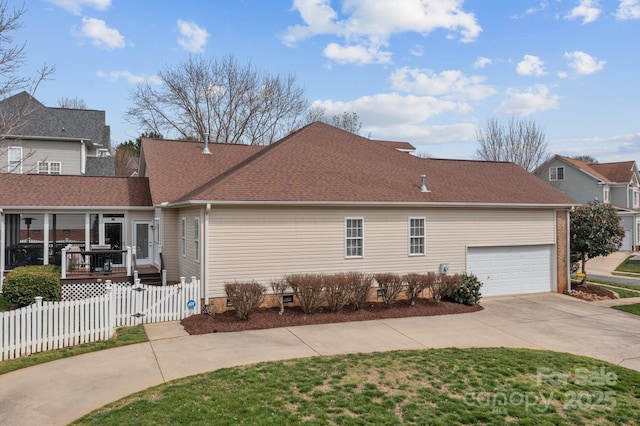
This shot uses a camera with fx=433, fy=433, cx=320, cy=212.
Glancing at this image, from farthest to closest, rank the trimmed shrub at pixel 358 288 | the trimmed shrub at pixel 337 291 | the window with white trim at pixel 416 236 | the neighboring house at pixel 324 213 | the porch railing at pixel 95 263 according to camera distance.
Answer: the window with white trim at pixel 416 236 → the porch railing at pixel 95 263 → the neighboring house at pixel 324 213 → the trimmed shrub at pixel 358 288 → the trimmed shrub at pixel 337 291

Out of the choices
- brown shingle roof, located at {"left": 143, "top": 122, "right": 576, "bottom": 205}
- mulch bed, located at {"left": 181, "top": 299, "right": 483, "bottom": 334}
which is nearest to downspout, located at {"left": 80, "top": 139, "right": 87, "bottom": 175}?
brown shingle roof, located at {"left": 143, "top": 122, "right": 576, "bottom": 205}

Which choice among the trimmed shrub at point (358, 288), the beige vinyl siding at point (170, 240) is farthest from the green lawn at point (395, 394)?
the beige vinyl siding at point (170, 240)

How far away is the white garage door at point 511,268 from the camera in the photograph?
1684cm

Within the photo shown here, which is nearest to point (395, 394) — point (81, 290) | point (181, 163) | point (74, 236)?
point (81, 290)

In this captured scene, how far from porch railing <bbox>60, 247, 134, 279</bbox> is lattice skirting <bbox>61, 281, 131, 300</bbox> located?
1.94 feet

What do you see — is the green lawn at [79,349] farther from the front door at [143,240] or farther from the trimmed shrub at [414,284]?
the trimmed shrub at [414,284]

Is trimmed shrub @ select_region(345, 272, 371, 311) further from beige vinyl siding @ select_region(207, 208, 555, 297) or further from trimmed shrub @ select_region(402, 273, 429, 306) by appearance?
trimmed shrub @ select_region(402, 273, 429, 306)

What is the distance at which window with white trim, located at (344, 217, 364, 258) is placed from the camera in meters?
14.7

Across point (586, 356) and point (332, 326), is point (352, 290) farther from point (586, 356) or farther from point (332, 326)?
point (586, 356)

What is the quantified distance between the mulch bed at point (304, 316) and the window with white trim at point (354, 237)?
1801 mm

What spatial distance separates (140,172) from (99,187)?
4.32 m

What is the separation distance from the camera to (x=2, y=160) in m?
25.1

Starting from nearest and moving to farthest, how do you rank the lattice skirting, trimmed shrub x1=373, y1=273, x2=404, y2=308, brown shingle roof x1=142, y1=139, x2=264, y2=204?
trimmed shrub x1=373, y1=273, x2=404, y2=308 → the lattice skirting → brown shingle roof x1=142, y1=139, x2=264, y2=204

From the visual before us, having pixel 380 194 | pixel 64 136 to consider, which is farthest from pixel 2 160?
pixel 380 194
